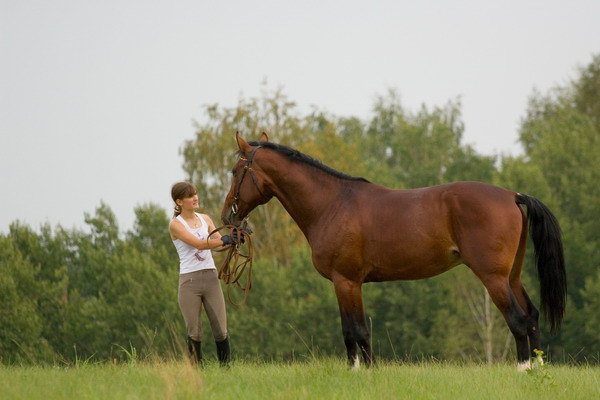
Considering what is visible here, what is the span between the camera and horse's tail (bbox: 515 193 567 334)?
344 inches

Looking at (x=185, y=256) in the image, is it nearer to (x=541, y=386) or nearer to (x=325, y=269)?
(x=325, y=269)

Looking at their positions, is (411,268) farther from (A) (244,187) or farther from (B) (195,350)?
(B) (195,350)

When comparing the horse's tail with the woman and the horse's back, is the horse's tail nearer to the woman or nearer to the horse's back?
the horse's back

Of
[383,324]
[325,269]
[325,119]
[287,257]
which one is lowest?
[383,324]

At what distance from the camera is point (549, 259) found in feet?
29.2

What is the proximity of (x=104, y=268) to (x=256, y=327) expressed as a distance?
10288 mm

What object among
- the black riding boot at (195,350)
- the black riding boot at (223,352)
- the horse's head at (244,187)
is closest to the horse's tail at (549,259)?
the horse's head at (244,187)

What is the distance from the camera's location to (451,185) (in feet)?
28.4

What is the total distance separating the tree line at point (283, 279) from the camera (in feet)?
140

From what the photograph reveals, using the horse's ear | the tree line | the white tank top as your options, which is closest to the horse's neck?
the horse's ear

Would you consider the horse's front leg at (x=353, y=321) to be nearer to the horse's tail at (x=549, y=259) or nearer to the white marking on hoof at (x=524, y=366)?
the white marking on hoof at (x=524, y=366)

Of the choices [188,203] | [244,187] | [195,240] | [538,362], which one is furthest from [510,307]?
[188,203]

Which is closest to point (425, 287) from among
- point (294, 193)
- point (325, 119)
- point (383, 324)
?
point (383, 324)

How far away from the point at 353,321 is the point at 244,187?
6.07ft
